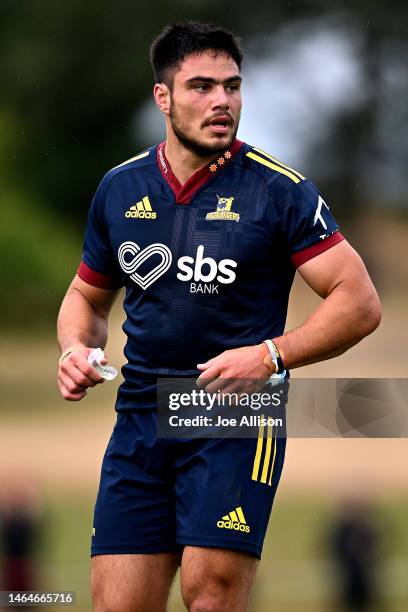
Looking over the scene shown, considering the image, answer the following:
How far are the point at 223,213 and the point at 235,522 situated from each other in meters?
1.30

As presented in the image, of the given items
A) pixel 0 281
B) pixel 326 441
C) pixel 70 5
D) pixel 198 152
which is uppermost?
pixel 70 5

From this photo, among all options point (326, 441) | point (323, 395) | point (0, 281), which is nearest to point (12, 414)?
point (0, 281)

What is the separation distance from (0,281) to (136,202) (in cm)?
3693

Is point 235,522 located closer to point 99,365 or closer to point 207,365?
point 207,365

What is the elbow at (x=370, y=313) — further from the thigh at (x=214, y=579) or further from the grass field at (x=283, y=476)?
the grass field at (x=283, y=476)

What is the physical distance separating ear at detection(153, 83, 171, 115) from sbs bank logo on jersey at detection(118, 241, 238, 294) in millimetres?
621

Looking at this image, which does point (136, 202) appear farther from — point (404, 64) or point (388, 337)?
point (388, 337)

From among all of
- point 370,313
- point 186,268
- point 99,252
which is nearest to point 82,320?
point 99,252

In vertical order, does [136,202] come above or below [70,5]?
below

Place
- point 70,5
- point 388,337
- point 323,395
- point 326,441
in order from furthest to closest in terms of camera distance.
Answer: point 388,337 < point 70,5 < point 326,441 < point 323,395

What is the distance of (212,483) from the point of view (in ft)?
20.6

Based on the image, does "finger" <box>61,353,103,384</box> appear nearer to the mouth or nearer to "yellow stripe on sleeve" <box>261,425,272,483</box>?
"yellow stripe on sleeve" <box>261,425,272,483</box>

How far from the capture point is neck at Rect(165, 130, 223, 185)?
6.56 metres

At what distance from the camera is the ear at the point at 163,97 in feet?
21.8
